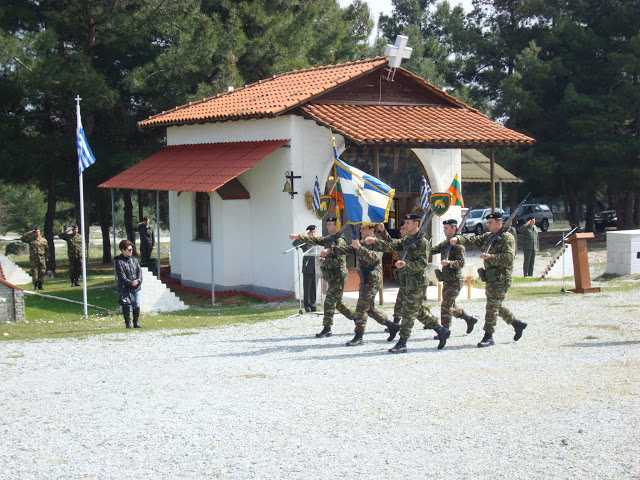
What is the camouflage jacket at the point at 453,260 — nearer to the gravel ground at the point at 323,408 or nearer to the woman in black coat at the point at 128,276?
the gravel ground at the point at 323,408

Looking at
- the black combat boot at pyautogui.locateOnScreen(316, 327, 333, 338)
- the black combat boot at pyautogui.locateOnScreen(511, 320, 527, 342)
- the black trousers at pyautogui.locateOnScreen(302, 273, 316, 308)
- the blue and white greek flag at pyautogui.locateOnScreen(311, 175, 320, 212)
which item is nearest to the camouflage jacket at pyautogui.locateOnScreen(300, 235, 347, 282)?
the black combat boot at pyautogui.locateOnScreen(316, 327, 333, 338)

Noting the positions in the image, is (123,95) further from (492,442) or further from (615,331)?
(492,442)

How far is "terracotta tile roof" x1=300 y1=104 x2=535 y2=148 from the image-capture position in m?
14.3

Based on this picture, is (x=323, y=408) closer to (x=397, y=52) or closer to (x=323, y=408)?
(x=323, y=408)

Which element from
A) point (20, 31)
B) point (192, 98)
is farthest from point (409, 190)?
point (20, 31)

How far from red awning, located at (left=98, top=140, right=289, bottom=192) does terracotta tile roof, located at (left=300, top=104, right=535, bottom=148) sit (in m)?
1.40

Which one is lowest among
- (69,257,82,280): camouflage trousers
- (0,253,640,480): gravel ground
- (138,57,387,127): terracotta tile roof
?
(0,253,640,480): gravel ground

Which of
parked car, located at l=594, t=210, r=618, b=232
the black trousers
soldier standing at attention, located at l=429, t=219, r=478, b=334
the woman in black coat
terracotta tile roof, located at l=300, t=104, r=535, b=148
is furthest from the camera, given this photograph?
parked car, located at l=594, t=210, r=618, b=232

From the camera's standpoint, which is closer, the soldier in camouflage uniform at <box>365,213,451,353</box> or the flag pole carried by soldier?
the soldier in camouflage uniform at <box>365,213,451,353</box>

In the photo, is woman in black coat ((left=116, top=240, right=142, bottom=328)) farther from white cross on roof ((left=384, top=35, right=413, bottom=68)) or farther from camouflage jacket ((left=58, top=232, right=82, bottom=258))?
camouflage jacket ((left=58, top=232, right=82, bottom=258))

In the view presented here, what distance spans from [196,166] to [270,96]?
2.34 metres

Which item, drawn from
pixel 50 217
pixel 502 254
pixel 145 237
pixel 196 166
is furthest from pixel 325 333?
pixel 50 217

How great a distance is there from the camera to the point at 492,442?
590cm

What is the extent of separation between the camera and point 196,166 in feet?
52.9
